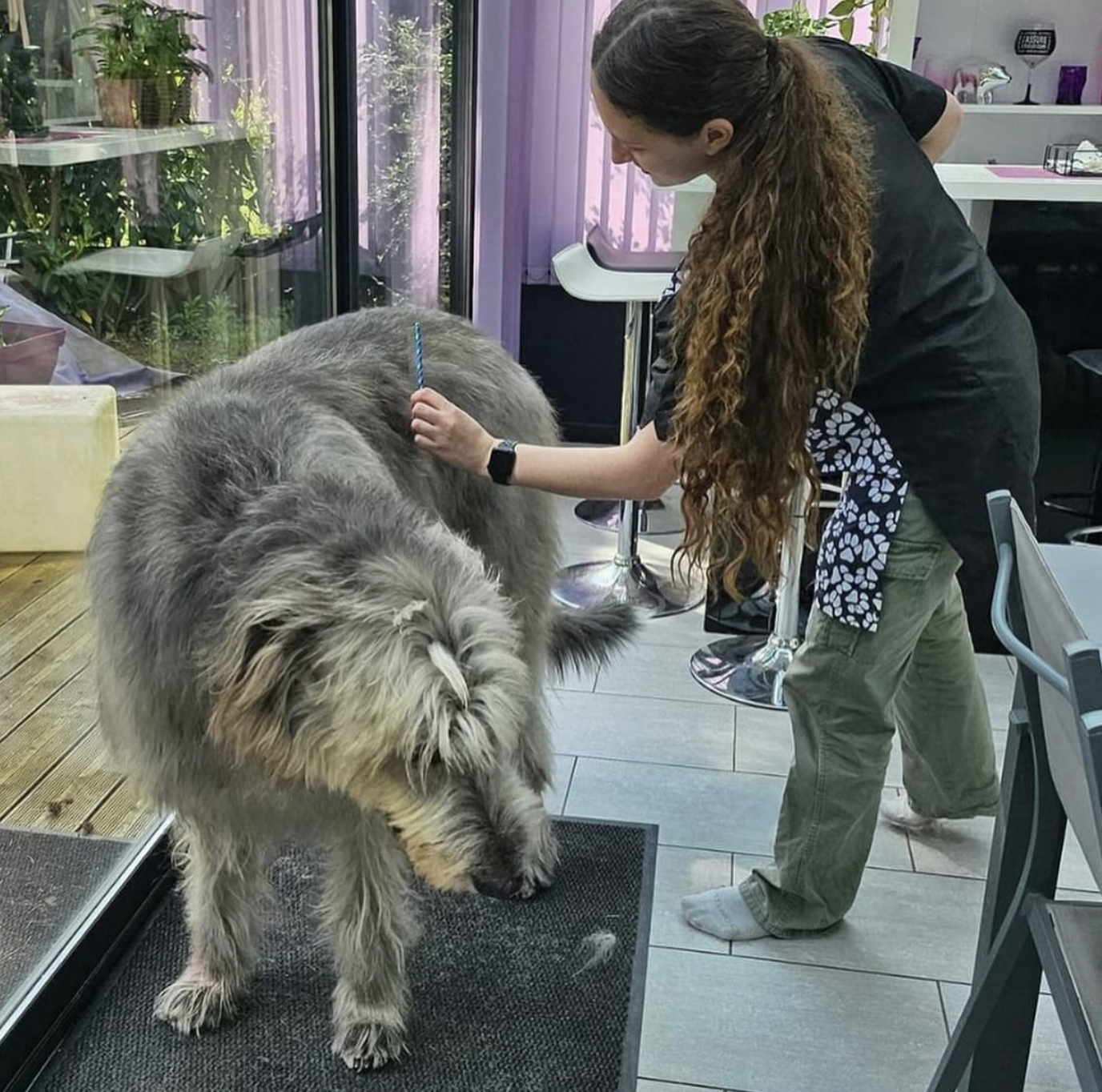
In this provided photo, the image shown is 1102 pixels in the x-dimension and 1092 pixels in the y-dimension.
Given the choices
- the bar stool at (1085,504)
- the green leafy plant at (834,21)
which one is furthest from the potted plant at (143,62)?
the bar stool at (1085,504)

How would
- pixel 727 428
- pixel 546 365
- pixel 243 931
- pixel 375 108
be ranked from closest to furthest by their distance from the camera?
pixel 727 428
pixel 243 931
pixel 375 108
pixel 546 365

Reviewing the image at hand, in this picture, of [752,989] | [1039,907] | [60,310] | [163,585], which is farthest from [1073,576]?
[60,310]

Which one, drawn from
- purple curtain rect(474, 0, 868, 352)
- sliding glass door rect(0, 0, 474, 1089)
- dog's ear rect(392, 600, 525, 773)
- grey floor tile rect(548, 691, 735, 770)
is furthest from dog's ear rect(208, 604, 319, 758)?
purple curtain rect(474, 0, 868, 352)

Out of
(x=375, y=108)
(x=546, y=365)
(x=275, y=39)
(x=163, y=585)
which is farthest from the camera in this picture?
(x=546, y=365)

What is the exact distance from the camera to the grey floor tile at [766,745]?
258 centimetres

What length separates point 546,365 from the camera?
499cm

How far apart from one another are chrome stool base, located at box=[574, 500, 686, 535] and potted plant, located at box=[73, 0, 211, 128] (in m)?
2.11

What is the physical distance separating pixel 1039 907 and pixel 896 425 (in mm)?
697

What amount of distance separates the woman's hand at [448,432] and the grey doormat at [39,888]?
3.18 feet

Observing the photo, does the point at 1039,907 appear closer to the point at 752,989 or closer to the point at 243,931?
the point at 752,989

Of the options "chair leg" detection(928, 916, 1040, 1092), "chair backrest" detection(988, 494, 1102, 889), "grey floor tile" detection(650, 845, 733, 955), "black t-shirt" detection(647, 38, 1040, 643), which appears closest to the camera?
"chair backrest" detection(988, 494, 1102, 889)

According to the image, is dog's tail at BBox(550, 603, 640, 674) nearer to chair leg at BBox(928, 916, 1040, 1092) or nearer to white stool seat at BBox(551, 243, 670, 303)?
chair leg at BBox(928, 916, 1040, 1092)

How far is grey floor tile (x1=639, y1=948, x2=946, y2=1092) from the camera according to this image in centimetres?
177

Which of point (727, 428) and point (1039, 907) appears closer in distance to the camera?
point (1039, 907)
